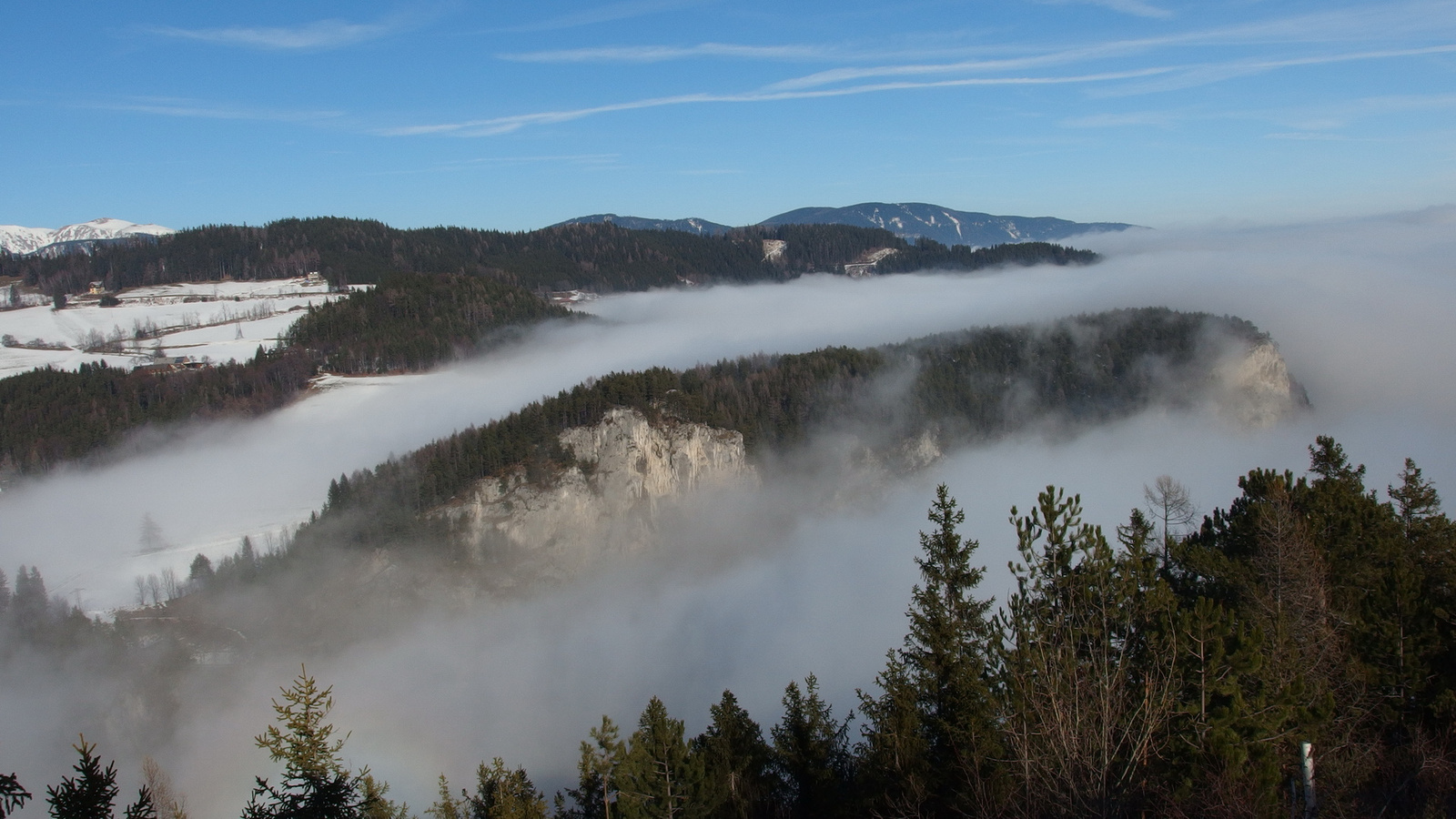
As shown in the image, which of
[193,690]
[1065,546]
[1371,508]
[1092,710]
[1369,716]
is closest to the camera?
[1092,710]

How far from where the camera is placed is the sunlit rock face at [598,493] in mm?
87875

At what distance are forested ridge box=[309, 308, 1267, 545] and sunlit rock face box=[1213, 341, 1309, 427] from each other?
7.50ft

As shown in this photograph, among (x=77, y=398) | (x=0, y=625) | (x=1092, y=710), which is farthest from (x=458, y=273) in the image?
(x=1092, y=710)

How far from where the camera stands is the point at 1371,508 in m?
28.4

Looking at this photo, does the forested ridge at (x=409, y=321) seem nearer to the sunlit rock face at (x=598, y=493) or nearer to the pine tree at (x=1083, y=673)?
the sunlit rock face at (x=598, y=493)

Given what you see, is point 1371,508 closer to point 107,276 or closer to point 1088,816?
point 1088,816

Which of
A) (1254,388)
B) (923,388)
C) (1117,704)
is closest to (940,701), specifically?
(1117,704)

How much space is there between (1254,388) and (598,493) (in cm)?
7693

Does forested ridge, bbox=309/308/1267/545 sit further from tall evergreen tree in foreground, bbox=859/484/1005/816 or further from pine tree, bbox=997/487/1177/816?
pine tree, bbox=997/487/1177/816

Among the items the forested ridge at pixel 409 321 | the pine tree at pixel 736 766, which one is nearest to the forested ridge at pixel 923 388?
the forested ridge at pixel 409 321

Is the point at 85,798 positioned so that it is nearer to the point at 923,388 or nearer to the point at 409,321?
the point at 923,388

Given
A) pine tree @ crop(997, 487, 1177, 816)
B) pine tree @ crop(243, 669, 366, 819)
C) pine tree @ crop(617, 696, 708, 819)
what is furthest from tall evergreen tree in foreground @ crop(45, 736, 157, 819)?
pine tree @ crop(617, 696, 708, 819)

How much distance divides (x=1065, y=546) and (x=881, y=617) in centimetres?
5715

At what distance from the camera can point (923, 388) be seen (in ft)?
373
